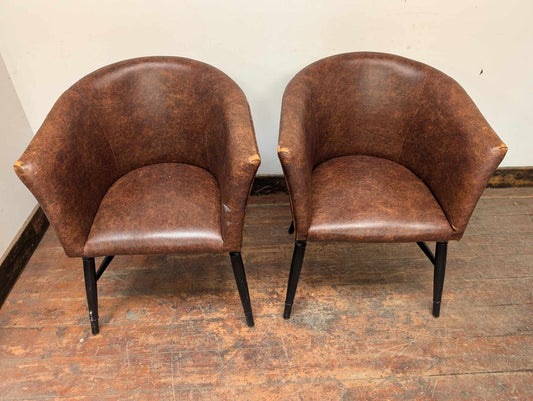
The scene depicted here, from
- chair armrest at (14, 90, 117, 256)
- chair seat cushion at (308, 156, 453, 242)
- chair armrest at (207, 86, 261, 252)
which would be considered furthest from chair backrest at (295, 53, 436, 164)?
chair armrest at (14, 90, 117, 256)

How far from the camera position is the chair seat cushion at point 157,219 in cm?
117

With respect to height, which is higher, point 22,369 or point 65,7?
point 65,7

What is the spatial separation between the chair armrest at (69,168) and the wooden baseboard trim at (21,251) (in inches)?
21.8

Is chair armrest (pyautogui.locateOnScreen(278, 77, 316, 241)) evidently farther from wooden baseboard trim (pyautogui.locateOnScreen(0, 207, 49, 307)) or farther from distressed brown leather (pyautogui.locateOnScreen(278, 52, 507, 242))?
wooden baseboard trim (pyautogui.locateOnScreen(0, 207, 49, 307))

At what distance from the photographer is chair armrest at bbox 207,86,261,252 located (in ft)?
3.43

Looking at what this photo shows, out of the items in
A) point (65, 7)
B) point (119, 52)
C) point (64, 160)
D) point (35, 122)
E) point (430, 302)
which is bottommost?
point (430, 302)

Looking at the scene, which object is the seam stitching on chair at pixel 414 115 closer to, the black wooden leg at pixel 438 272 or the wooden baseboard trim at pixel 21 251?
the black wooden leg at pixel 438 272

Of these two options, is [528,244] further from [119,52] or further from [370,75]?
[119,52]

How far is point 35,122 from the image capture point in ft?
5.62

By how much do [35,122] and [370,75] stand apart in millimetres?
1423

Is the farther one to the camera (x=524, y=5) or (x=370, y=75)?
(x=524, y=5)

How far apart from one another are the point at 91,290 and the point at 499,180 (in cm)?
195

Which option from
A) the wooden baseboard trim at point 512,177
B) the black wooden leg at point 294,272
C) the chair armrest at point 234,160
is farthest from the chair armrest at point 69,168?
the wooden baseboard trim at point 512,177

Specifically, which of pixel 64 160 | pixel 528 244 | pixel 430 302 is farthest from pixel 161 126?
pixel 528 244
